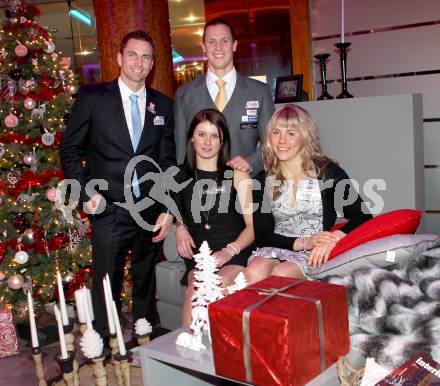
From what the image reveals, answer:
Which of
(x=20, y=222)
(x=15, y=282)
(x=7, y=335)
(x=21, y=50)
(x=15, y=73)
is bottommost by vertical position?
(x=7, y=335)

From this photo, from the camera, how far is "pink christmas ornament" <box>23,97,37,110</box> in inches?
139

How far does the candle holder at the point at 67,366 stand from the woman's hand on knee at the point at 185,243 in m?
0.90

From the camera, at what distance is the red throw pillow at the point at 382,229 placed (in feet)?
7.22

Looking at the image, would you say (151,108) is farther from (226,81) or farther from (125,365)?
(125,365)

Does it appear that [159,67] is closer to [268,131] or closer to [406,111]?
[268,131]

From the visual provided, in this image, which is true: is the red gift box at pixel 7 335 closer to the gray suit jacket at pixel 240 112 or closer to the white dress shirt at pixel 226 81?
the gray suit jacket at pixel 240 112

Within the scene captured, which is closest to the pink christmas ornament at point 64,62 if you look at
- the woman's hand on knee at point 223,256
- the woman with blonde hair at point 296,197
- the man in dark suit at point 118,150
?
the man in dark suit at point 118,150

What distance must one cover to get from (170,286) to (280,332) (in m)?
1.65

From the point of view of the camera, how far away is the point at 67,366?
196 centimetres

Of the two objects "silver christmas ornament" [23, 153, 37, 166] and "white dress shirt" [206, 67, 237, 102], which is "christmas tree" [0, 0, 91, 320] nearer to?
"silver christmas ornament" [23, 153, 37, 166]

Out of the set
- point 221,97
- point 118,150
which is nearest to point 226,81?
point 221,97

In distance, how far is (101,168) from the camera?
283 cm

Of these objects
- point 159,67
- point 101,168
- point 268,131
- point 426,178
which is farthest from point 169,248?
point 426,178

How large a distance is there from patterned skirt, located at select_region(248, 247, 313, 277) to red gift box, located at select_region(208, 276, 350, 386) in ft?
1.91
